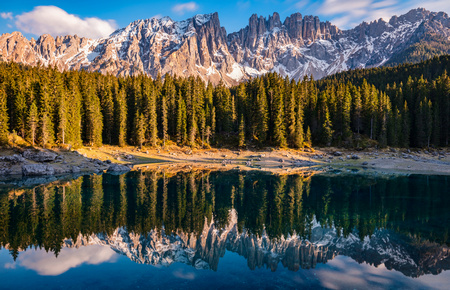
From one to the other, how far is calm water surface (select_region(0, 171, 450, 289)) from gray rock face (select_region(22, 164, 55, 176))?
1438 centimetres

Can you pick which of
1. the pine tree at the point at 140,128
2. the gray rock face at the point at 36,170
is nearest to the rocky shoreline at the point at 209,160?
the gray rock face at the point at 36,170

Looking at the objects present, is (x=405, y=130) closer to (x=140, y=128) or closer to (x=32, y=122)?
(x=140, y=128)

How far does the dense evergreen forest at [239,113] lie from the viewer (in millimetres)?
74188

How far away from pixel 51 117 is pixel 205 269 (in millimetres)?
63855

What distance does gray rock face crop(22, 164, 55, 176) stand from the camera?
4759cm

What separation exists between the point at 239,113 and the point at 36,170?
5961cm

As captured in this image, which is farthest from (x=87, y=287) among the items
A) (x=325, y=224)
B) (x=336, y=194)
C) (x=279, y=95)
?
(x=279, y=95)

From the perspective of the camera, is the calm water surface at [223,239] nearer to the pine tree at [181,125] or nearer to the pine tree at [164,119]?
the pine tree at [164,119]

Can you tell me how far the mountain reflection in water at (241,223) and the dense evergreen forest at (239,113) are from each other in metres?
40.5

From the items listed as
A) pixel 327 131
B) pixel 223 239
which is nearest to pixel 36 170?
pixel 223 239

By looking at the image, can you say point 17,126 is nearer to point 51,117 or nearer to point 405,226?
point 51,117

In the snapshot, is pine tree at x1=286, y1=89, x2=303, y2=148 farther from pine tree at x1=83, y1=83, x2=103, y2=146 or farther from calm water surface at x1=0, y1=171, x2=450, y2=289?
pine tree at x1=83, y1=83, x2=103, y2=146

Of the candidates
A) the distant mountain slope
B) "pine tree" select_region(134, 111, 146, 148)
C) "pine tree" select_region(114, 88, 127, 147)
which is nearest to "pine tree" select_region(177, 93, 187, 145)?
"pine tree" select_region(134, 111, 146, 148)

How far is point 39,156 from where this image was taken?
5231cm
